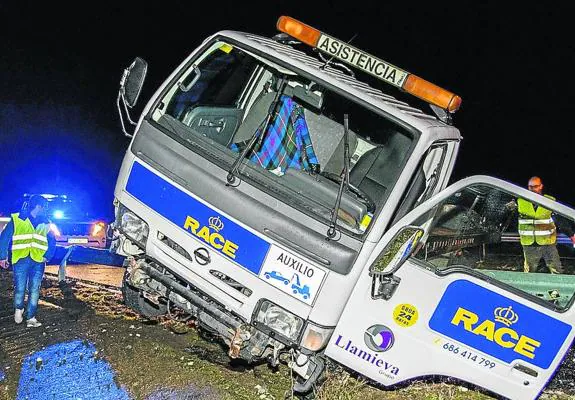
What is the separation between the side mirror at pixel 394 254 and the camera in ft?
11.4

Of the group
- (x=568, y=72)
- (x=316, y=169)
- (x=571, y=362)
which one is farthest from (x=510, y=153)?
(x=316, y=169)

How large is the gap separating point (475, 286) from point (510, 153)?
2817cm

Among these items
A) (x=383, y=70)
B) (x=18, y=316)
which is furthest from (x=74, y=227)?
(x=383, y=70)

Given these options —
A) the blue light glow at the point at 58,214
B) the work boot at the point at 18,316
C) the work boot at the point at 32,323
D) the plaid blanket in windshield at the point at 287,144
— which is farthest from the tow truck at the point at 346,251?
the blue light glow at the point at 58,214

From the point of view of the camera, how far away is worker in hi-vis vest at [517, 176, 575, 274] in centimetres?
373

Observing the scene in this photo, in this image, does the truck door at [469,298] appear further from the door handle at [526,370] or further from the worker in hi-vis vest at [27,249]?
the worker in hi-vis vest at [27,249]

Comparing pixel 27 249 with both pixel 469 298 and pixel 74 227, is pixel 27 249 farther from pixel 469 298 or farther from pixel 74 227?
pixel 469 298

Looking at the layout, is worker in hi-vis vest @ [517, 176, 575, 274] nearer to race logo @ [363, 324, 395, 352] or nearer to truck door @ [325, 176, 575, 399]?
truck door @ [325, 176, 575, 399]

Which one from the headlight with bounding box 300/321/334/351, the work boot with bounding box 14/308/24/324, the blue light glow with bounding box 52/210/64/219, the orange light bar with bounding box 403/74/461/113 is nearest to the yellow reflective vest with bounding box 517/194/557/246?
the orange light bar with bounding box 403/74/461/113

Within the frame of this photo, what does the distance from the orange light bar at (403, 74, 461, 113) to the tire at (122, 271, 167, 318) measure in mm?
2798

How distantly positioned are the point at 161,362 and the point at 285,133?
6.96 feet

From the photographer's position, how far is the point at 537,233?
3.62m

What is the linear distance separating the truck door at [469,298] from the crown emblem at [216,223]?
0.97m

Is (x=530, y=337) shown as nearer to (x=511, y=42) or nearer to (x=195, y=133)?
(x=195, y=133)
